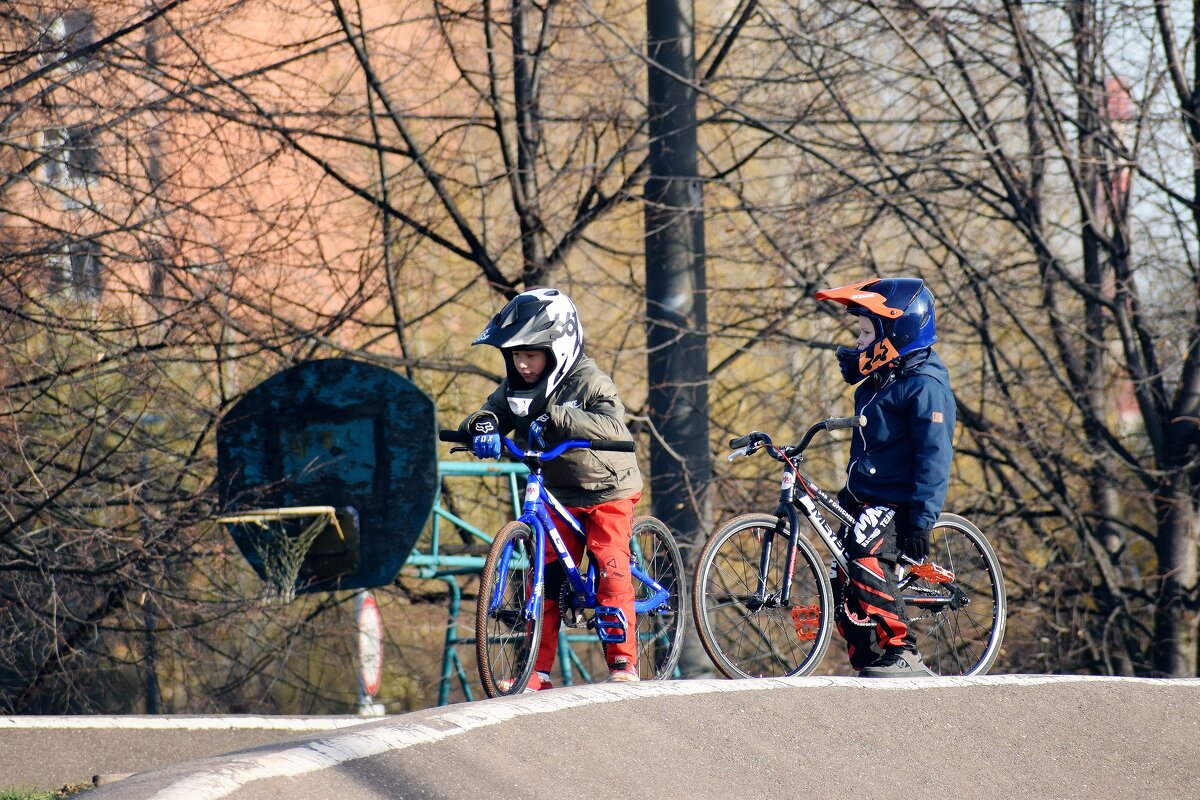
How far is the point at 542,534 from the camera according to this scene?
5.76m

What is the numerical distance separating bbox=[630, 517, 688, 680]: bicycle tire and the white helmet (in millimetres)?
838

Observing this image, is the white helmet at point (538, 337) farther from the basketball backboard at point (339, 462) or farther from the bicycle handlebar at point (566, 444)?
the basketball backboard at point (339, 462)


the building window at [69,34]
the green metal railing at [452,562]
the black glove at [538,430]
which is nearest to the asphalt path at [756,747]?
the black glove at [538,430]

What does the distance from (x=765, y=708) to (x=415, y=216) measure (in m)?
8.25

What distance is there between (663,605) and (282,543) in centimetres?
467

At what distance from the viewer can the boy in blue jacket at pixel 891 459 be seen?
20.2 feet

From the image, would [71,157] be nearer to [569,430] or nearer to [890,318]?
[569,430]

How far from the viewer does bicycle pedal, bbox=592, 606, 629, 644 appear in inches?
232

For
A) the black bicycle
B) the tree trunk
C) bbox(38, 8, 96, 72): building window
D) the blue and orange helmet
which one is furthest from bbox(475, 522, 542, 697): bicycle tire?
the tree trunk

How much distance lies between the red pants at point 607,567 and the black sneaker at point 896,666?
1139 mm

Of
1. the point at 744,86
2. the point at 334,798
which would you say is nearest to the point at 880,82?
the point at 744,86

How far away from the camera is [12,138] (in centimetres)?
893

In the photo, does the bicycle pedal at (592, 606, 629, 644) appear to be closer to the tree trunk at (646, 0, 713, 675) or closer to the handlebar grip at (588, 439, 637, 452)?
the handlebar grip at (588, 439, 637, 452)

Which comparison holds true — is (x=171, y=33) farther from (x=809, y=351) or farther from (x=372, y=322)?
(x=809, y=351)
